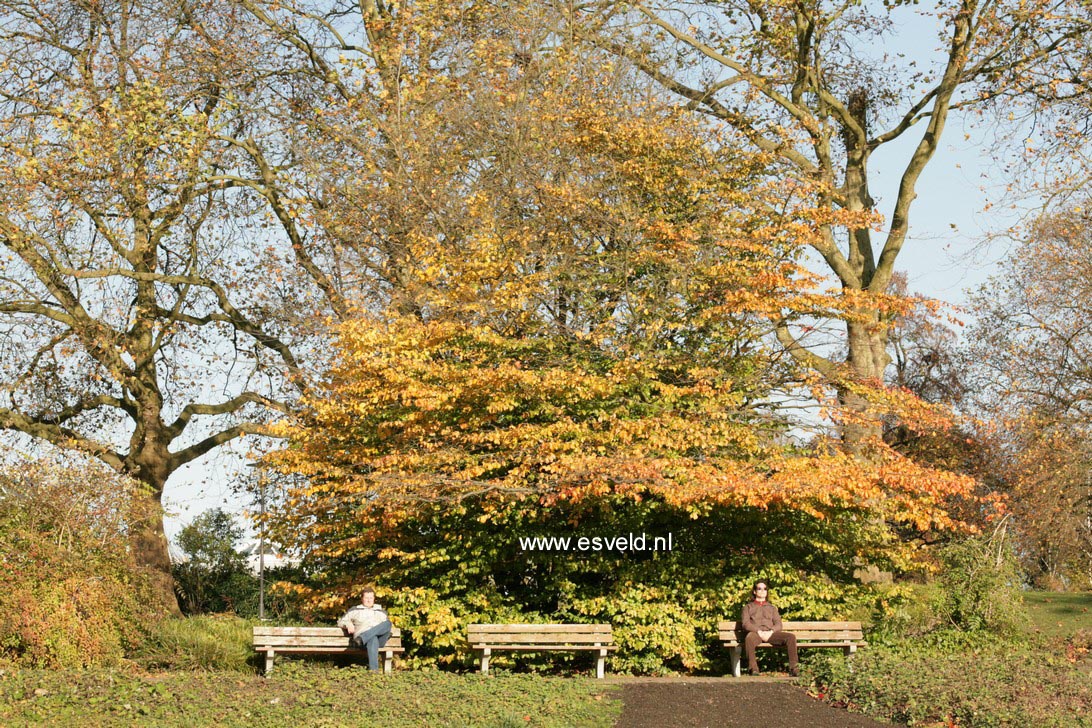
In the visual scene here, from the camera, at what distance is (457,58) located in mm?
18500

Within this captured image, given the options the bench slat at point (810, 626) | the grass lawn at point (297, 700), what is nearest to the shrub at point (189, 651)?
the grass lawn at point (297, 700)

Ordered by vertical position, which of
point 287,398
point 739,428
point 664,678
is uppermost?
point 287,398

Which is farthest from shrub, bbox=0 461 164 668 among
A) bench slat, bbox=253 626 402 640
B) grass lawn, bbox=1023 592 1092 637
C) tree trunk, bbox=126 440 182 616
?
grass lawn, bbox=1023 592 1092 637

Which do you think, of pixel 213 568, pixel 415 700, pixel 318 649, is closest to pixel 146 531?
pixel 318 649

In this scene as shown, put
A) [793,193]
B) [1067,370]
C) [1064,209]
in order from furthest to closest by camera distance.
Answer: [1067,370]
[1064,209]
[793,193]

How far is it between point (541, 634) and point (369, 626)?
199 centimetres

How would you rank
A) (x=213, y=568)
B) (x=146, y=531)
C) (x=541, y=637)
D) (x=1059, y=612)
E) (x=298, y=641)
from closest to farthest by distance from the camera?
(x=298, y=641), (x=541, y=637), (x=146, y=531), (x=1059, y=612), (x=213, y=568)

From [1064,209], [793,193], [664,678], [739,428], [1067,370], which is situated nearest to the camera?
[664,678]

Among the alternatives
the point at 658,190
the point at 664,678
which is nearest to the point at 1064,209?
the point at 658,190

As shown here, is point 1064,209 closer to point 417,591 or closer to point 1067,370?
point 1067,370

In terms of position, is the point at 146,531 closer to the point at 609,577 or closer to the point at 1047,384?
the point at 609,577

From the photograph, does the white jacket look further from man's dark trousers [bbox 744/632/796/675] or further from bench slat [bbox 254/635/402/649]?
man's dark trousers [bbox 744/632/796/675]

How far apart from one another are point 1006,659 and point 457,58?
490 inches

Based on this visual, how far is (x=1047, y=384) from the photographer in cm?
2317
